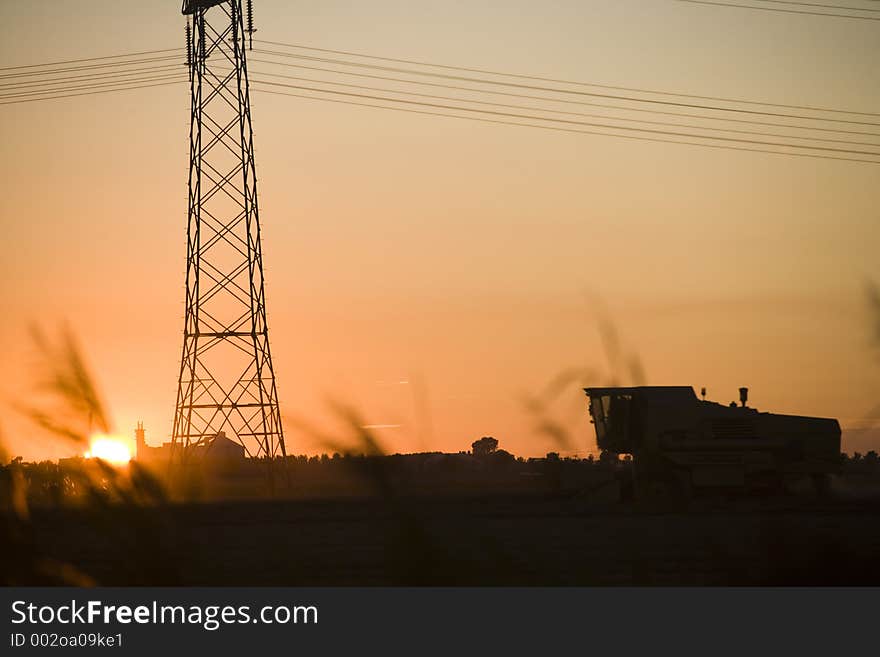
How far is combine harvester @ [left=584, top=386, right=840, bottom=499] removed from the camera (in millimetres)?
40875

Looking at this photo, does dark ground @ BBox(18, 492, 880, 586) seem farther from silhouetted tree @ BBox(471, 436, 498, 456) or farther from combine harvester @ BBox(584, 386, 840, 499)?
silhouetted tree @ BBox(471, 436, 498, 456)

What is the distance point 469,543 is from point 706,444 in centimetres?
3715

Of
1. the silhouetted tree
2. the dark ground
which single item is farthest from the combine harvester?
the silhouetted tree

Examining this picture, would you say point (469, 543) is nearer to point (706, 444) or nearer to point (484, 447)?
point (706, 444)

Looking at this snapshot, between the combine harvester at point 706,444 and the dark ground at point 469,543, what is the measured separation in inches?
45.8

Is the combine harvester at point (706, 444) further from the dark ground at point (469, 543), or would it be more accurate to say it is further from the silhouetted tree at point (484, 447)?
the silhouetted tree at point (484, 447)

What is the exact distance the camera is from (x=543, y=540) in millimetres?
24656

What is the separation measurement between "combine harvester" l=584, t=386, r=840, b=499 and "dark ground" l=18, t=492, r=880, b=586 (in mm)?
1164

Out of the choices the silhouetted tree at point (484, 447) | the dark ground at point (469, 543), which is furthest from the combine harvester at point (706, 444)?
the silhouetted tree at point (484, 447)

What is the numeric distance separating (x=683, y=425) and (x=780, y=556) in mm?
36179

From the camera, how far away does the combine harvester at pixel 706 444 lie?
40.9m

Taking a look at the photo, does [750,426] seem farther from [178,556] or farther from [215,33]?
[178,556]

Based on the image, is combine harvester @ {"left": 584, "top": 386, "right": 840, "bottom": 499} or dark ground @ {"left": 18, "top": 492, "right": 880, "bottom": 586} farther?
combine harvester @ {"left": 584, "top": 386, "right": 840, "bottom": 499}

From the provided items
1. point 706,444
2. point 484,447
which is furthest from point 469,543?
point 484,447
